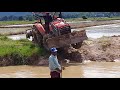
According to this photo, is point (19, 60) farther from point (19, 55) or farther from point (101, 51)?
point (101, 51)

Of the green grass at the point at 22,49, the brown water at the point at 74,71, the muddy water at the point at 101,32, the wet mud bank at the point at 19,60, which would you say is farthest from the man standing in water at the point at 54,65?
the muddy water at the point at 101,32

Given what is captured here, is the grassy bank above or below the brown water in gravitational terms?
above

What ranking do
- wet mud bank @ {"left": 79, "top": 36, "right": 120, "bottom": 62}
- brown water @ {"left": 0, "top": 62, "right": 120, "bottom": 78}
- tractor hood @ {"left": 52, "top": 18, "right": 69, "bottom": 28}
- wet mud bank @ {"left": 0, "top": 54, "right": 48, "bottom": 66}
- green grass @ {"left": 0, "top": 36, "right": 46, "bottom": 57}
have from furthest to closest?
wet mud bank @ {"left": 79, "top": 36, "right": 120, "bottom": 62} → green grass @ {"left": 0, "top": 36, "right": 46, "bottom": 57} → wet mud bank @ {"left": 0, "top": 54, "right": 48, "bottom": 66} → tractor hood @ {"left": 52, "top": 18, "right": 69, "bottom": 28} → brown water @ {"left": 0, "top": 62, "right": 120, "bottom": 78}

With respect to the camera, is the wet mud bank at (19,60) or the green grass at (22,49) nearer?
the wet mud bank at (19,60)

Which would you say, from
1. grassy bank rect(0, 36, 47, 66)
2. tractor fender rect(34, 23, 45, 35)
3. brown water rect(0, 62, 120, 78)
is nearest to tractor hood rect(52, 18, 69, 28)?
tractor fender rect(34, 23, 45, 35)

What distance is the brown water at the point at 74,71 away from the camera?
10.1m

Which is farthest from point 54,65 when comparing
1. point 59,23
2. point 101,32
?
point 101,32

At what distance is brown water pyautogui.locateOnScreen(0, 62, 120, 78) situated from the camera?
10094mm

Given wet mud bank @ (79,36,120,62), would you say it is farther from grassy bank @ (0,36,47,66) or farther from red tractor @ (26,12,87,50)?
grassy bank @ (0,36,47,66)

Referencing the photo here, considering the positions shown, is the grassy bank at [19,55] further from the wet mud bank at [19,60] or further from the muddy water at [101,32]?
the muddy water at [101,32]
